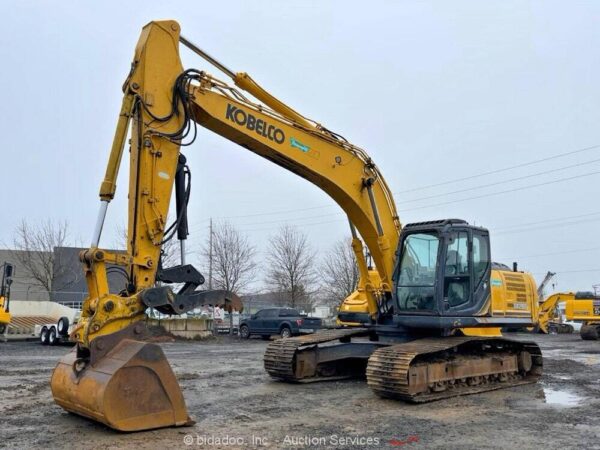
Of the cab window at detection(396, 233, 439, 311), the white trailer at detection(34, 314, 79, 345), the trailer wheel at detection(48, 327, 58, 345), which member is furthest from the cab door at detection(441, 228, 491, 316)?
the trailer wheel at detection(48, 327, 58, 345)

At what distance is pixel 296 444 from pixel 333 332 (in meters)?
5.56

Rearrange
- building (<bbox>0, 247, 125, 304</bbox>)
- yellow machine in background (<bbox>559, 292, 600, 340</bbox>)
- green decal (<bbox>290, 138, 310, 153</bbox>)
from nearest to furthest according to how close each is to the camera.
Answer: green decal (<bbox>290, 138, 310, 153</bbox>)
yellow machine in background (<bbox>559, 292, 600, 340</bbox>)
building (<bbox>0, 247, 125, 304</bbox>)

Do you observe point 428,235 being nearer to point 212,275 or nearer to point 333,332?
point 333,332

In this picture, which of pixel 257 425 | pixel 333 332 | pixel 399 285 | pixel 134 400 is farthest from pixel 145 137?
pixel 333 332

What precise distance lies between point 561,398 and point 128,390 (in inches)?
270

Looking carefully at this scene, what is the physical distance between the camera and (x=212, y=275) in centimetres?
3862

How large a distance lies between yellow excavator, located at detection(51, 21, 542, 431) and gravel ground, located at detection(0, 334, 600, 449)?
32 cm

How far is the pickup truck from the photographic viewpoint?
24859 mm

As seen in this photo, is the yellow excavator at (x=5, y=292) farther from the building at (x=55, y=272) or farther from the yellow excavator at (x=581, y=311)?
the yellow excavator at (x=581, y=311)

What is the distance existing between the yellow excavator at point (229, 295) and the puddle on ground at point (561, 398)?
87 centimetres

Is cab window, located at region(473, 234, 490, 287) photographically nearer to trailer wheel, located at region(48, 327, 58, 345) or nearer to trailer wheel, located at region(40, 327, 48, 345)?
trailer wheel, located at region(48, 327, 58, 345)

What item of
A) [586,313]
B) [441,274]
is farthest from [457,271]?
[586,313]

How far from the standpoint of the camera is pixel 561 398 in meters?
9.59

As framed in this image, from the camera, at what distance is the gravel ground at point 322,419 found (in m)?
6.50
